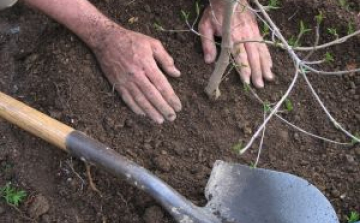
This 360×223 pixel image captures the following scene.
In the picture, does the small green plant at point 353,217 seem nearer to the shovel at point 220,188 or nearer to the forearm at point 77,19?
the shovel at point 220,188

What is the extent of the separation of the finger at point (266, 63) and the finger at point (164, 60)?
0.36m

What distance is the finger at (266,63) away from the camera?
2.12 meters

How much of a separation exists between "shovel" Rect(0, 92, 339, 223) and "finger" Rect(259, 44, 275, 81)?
1.58 ft

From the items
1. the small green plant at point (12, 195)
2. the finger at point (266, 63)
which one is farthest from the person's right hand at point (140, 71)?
the small green plant at point (12, 195)

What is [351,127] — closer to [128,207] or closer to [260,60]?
[260,60]

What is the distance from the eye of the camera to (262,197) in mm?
1763

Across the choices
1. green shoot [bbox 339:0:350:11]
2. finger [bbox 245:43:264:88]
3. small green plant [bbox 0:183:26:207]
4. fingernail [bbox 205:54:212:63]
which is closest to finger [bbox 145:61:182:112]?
fingernail [bbox 205:54:212:63]

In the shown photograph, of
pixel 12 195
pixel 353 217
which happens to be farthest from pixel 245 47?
pixel 12 195

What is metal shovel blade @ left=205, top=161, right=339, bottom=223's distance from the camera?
1696 mm

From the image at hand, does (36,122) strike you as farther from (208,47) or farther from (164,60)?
(208,47)

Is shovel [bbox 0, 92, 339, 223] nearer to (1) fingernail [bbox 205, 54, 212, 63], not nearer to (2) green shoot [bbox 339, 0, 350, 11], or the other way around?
(1) fingernail [bbox 205, 54, 212, 63]

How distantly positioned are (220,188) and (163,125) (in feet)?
1.19

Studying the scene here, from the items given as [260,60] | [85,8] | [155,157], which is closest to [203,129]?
[155,157]

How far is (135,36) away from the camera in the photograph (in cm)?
207
